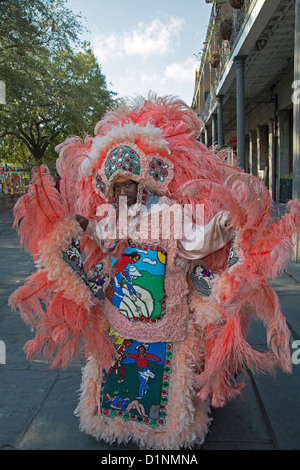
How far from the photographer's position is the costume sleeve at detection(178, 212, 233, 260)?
1975mm

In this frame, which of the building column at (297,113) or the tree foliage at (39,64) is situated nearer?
the building column at (297,113)

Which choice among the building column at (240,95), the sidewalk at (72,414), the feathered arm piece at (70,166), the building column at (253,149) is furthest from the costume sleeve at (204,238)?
the building column at (253,149)

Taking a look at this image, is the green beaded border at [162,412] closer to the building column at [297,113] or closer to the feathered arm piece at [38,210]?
the feathered arm piece at [38,210]

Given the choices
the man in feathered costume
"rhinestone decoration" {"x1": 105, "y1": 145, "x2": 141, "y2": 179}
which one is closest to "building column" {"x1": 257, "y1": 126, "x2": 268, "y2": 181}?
the man in feathered costume

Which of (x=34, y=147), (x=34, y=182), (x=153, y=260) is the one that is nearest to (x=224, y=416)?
(x=153, y=260)

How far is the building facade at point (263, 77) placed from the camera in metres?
8.10

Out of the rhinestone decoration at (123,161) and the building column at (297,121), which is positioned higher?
the building column at (297,121)

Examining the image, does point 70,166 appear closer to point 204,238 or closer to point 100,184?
point 100,184

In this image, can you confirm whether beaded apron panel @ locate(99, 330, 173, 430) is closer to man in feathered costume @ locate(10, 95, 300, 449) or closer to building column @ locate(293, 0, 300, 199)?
man in feathered costume @ locate(10, 95, 300, 449)

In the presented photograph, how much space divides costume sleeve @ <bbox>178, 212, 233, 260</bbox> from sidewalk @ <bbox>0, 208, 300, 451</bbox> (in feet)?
3.36

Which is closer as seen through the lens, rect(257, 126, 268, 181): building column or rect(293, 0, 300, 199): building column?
rect(293, 0, 300, 199): building column

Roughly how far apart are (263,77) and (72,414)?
47.1 ft

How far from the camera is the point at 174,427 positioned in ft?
6.62

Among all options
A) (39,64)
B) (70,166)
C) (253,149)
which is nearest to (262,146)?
(253,149)
